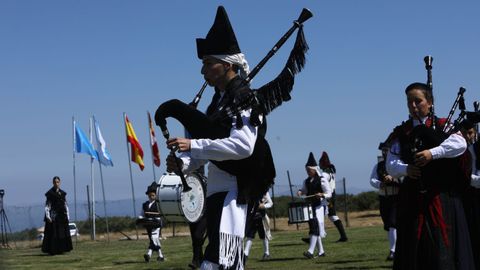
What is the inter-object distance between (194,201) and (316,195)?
498 centimetres

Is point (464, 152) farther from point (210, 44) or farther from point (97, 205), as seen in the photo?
point (97, 205)

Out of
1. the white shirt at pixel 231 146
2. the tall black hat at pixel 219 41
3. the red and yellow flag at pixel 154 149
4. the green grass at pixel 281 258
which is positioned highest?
the red and yellow flag at pixel 154 149

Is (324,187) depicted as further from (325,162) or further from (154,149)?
(154,149)

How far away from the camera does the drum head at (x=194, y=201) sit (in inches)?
497

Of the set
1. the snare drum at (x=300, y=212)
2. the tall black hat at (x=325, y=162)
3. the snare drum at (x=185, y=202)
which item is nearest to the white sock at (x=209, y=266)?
the snare drum at (x=185, y=202)

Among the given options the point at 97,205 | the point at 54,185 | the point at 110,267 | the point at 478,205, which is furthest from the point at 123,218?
the point at 478,205

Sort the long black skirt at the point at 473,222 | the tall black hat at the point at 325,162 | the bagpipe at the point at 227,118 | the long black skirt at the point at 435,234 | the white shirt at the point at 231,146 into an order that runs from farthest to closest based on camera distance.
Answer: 1. the tall black hat at the point at 325,162
2. the long black skirt at the point at 473,222
3. the long black skirt at the point at 435,234
4. the bagpipe at the point at 227,118
5. the white shirt at the point at 231,146

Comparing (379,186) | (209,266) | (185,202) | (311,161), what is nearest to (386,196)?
(379,186)

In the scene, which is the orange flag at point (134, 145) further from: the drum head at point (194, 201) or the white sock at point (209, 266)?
the white sock at point (209, 266)

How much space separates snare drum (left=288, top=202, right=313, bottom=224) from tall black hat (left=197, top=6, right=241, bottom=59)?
1241 centimetres

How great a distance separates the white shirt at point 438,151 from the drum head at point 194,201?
607 cm

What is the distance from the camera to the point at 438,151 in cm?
627

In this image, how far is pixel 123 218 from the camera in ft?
147

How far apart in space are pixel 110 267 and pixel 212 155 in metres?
11.8
